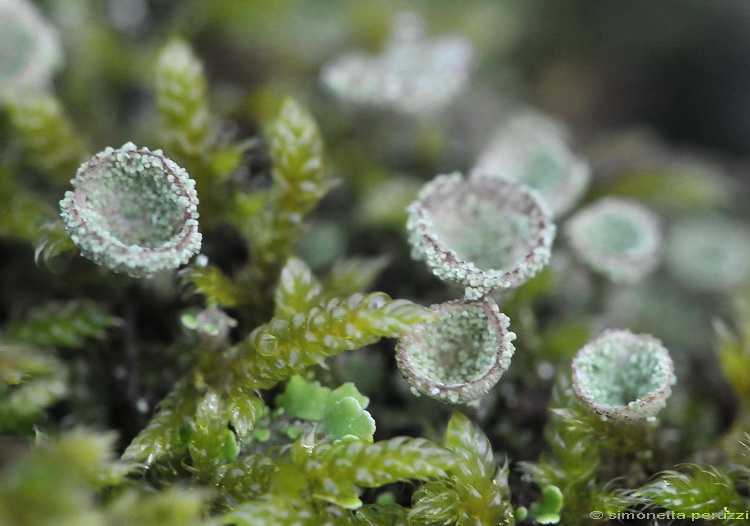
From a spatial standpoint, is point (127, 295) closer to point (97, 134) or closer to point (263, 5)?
point (97, 134)

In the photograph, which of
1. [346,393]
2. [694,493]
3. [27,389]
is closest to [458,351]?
[346,393]

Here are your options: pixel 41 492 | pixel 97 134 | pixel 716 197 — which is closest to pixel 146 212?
pixel 41 492

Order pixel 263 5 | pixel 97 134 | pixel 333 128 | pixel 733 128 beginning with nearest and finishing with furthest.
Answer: pixel 97 134 < pixel 333 128 < pixel 263 5 < pixel 733 128

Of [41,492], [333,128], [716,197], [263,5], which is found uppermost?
[263,5]

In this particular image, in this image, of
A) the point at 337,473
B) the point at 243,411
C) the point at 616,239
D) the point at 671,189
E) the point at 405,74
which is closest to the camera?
the point at 337,473

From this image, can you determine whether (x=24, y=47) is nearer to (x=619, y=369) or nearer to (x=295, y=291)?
(x=295, y=291)

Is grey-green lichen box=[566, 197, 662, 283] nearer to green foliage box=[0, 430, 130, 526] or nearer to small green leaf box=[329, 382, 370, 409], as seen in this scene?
small green leaf box=[329, 382, 370, 409]
